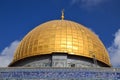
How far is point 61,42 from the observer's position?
798 inches

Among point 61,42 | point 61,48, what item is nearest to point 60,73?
point 61,48

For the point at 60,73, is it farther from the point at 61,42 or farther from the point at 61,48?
the point at 61,42

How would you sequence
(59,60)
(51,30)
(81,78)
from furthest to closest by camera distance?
(51,30) → (59,60) → (81,78)

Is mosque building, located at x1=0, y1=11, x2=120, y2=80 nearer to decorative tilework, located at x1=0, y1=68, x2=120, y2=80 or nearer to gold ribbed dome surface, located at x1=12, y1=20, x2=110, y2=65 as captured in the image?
gold ribbed dome surface, located at x1=12, y1=20, x2=110, y2=65

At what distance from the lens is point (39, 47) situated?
66.4ft

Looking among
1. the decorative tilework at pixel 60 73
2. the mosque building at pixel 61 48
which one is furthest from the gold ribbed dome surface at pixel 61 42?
the decorative tilework at pixel 60 73

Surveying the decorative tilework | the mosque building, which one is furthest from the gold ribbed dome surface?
the decorative tilework

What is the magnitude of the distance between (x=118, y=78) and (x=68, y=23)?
6.53m

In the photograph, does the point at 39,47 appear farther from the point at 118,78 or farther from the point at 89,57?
the point at 118,78

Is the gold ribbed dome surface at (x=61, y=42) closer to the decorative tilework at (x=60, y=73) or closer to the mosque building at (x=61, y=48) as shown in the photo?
the mosque building at (x=61, y=48)

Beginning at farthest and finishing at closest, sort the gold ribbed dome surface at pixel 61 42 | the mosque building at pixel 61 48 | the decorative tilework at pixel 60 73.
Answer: the gold ribbed dome surface at pixel 61 42 → the mosque building at pixel 61 48 → the decorative tilework at pixel 60 73

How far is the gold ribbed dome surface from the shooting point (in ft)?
65.7

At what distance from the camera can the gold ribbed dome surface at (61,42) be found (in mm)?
20031

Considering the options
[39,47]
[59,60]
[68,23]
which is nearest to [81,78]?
[59,60]
